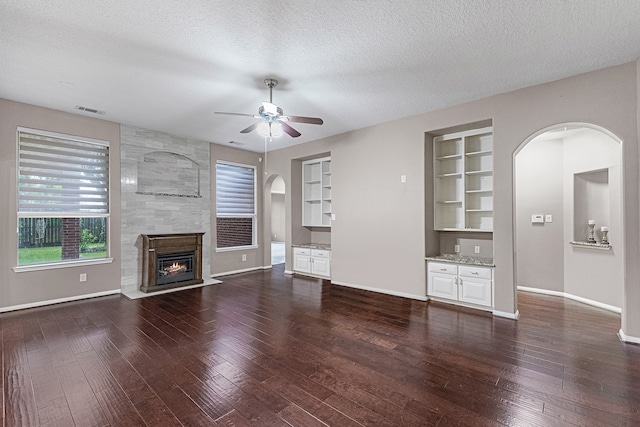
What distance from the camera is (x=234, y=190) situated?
680 centimetres

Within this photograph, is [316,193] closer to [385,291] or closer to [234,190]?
[234,190]

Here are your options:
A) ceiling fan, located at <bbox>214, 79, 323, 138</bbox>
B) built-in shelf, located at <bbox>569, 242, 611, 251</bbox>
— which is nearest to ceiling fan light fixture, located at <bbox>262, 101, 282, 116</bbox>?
ceiling fan, located at <bbox>214, 79, 323, 138</bbox>

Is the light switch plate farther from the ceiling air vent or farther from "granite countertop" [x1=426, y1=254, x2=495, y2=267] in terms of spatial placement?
the ceiling air vent

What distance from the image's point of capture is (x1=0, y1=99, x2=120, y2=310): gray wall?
3.98 meters

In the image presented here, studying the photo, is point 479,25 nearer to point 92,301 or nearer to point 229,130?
point 229,130

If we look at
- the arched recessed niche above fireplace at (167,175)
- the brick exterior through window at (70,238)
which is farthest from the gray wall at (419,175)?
the brick exterior through window at (70,238)

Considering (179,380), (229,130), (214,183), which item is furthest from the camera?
(214,183)

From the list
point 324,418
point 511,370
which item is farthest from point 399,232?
point 324,418

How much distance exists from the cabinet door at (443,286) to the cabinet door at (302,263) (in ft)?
8.79

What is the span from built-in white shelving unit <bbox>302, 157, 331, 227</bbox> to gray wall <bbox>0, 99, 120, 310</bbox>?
360cm

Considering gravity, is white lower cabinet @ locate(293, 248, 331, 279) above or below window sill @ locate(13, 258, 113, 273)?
below

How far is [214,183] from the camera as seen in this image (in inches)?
251

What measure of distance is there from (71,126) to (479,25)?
5.59m

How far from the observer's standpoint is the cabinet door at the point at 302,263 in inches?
251
